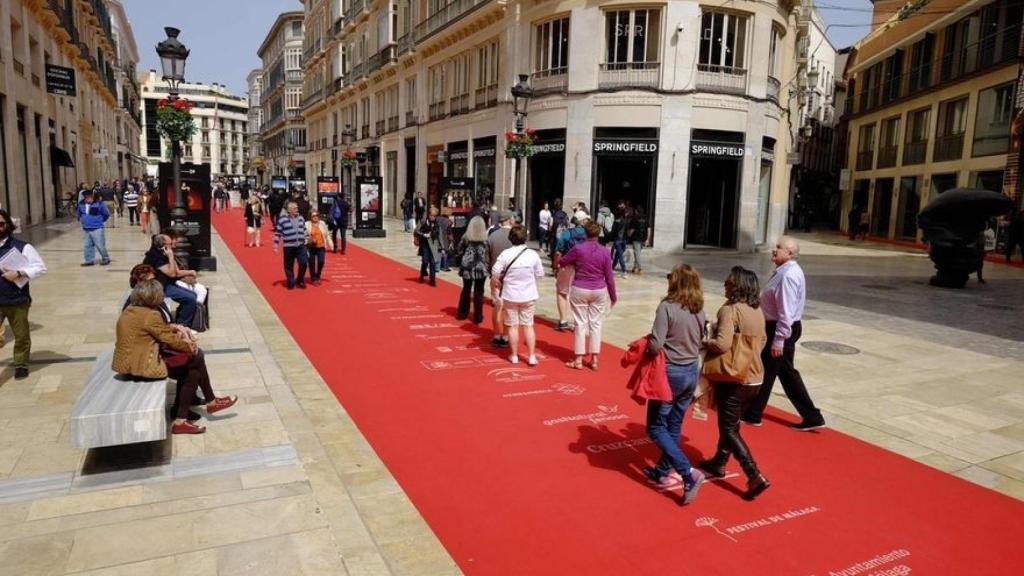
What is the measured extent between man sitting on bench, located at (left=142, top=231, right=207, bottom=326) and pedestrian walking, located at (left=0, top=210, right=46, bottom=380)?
1099 millimetres

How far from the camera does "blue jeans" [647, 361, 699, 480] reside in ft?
15.9

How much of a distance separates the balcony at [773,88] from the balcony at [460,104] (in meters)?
13.3

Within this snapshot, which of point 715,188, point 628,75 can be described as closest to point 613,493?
point 628,75

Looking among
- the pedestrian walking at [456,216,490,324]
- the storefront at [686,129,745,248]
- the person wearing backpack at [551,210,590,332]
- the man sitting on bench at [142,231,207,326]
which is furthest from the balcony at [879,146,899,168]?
the man sitting on bench at [142,231,207,326]

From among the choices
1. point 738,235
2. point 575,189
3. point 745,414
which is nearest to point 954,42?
point 738,235

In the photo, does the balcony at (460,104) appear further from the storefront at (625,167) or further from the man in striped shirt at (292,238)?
the man in striped shirt at (292,238)

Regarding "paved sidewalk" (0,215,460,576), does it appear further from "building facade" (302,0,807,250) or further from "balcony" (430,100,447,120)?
"balcony" (430,100,447,120)

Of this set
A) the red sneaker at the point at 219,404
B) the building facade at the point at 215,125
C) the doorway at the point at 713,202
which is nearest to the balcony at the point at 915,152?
the doorway at the point at 713,202

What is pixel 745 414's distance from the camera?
6.67 m

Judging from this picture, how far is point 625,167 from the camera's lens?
2517 centimetres

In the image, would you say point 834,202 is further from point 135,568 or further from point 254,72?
point 254,72

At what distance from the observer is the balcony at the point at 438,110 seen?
34.2 meters

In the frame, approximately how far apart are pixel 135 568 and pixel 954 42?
3683cm

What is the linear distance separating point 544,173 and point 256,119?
308 ft
